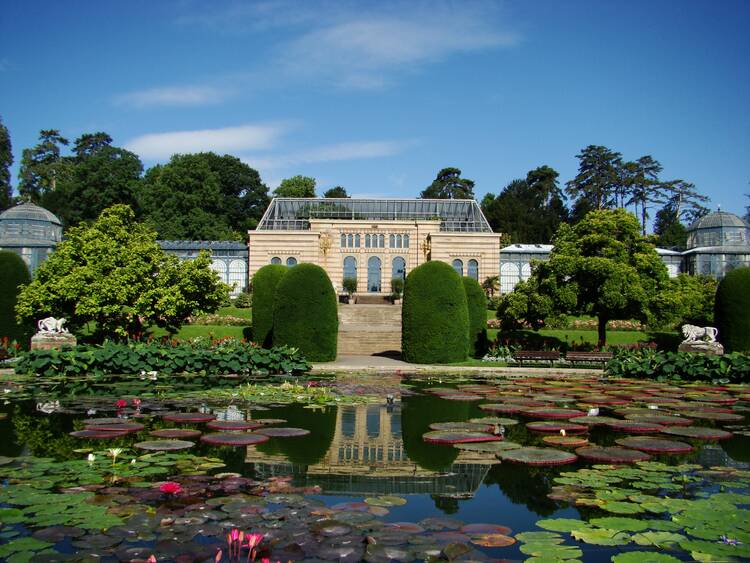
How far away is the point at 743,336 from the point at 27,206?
44.2m

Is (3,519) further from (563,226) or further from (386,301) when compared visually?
(386,301)

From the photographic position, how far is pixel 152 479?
6883 mm

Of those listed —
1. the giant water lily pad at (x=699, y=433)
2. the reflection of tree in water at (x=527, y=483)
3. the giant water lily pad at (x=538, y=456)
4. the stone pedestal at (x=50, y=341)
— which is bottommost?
the giant water lily pad at (x=699, y=433)

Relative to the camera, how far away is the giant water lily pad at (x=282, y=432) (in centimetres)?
941

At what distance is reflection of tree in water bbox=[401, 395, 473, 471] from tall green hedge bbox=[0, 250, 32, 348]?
638 inches

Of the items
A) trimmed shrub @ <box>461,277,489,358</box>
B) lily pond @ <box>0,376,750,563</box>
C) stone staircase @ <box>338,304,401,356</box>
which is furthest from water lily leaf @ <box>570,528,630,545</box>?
stone staircase @ <box>338,304,401,356</box>

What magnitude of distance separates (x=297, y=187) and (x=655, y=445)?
68530 mm

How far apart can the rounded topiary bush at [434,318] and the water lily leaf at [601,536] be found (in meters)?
17.6

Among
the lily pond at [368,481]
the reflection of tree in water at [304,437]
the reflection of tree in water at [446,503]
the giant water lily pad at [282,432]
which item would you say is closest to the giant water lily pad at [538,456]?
the lily pond at [368,481]

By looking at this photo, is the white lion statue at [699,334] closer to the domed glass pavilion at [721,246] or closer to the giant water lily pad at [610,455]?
the giant water lily pad at [610,455]

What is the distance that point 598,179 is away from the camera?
72.8 m

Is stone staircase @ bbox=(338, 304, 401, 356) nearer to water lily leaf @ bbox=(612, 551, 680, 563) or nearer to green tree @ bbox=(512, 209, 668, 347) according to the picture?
green tree @ bbox=(512, 209, 668, 347)

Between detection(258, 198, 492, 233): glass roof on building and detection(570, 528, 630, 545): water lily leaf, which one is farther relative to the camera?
detection(258, 198, 492, 233): glass roof on building

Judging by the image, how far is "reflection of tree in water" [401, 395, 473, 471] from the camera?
27.0 feet
